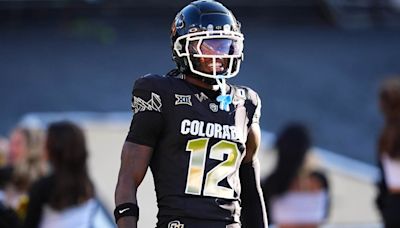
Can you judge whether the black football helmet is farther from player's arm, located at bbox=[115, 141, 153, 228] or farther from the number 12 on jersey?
player's arm, located at bbox=[115, 141, 153, 228]

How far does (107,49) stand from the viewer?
15422 millimetres

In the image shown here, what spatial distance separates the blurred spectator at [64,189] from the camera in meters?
6.94

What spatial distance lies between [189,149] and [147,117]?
216 mm

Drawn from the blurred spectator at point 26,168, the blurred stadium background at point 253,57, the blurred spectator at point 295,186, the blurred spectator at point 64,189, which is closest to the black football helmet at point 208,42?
the blurred spectator at point 64,189

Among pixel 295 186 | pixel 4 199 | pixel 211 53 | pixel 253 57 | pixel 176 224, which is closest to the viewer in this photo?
pixel 176 224

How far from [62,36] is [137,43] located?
39.4 inches

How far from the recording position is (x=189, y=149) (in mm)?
4770

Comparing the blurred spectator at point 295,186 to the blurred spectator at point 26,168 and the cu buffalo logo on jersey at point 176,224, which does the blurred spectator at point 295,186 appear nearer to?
the blurred spectator at point 26,168

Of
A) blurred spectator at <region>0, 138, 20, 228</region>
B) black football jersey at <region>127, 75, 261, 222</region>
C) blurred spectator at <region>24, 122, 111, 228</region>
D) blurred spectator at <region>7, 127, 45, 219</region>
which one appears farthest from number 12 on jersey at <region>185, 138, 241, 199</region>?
blurred spectator at <region>7, 127, 45, 219</region>

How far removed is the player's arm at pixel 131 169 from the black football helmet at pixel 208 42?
40 centimetres

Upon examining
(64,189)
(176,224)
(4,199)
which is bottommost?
(4,199)

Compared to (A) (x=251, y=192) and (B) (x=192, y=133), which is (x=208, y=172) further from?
(A) (x=251, y=192)

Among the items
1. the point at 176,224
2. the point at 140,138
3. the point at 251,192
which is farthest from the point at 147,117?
the point at 251,192

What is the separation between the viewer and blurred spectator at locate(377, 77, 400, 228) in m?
7.74
